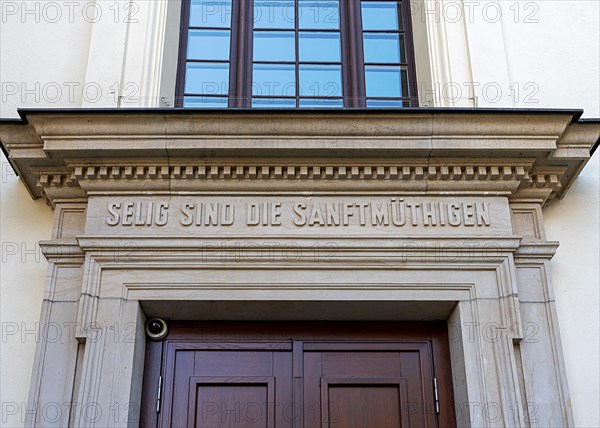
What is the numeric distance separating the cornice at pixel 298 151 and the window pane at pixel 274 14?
2002 millimetres

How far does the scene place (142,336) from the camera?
18.9 ft

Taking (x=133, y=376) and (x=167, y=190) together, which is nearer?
(x=133, y=376)

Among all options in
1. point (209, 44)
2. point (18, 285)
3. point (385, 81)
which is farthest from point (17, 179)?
point (385, 81)

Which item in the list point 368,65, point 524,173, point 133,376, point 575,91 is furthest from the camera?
point 368,65

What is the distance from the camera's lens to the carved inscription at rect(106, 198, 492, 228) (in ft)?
19.2

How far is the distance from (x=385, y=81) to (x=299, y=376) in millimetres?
2650

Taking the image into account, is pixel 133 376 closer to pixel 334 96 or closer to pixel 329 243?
pixel 329 243

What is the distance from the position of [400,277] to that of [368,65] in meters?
2.24

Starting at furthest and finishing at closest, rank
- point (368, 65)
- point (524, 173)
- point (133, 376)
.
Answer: point (368, 65), point (524, 173), point (133, 376)

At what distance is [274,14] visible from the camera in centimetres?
758

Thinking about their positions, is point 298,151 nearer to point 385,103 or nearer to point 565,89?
point 385,103

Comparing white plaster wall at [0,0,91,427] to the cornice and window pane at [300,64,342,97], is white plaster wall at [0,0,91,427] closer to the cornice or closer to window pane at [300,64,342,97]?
the cornice

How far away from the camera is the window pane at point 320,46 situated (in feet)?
24.0

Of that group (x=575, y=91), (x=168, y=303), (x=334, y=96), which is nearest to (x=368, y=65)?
(x=334, y=96)
